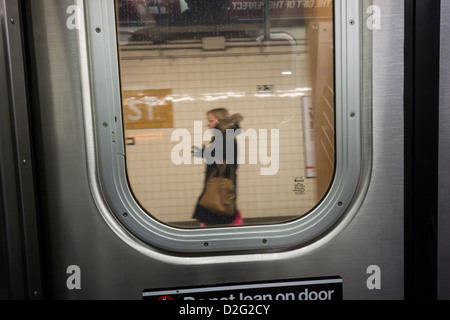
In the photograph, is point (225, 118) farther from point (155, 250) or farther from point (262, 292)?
point (262, 292)

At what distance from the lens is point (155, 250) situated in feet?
5.38

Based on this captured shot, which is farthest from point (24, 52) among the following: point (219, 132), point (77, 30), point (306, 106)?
point (306, 106)

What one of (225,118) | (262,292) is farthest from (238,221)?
(225,118)

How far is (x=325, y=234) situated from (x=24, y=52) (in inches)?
58.1

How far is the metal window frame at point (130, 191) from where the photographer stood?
60.6 inches

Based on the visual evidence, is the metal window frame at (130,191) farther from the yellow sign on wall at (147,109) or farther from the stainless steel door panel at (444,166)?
the stainless steel door panel at (444,166)

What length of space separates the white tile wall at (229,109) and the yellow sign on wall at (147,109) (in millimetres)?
22

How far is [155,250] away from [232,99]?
0.74 meters

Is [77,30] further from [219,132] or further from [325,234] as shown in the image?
[325,234]

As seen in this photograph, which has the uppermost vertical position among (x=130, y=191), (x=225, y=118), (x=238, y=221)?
(x=225, y=118)

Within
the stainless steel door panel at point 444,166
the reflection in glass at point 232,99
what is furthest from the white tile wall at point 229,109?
the stainless steel door panel at point 444,166

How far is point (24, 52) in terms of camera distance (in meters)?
1.49

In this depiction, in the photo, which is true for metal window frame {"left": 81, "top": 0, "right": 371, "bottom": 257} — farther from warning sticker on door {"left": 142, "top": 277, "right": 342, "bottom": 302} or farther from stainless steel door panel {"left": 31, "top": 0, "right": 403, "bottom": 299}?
warning sticker on door {"left": 142, "top": 277, "right": 342, "bottom": 302}

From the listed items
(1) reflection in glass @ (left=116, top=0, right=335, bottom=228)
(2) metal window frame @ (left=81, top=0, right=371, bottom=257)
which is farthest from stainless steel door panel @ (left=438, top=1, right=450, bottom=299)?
(1) reflection in glass @ (left=116, top=0, right=335, bottom=228)
